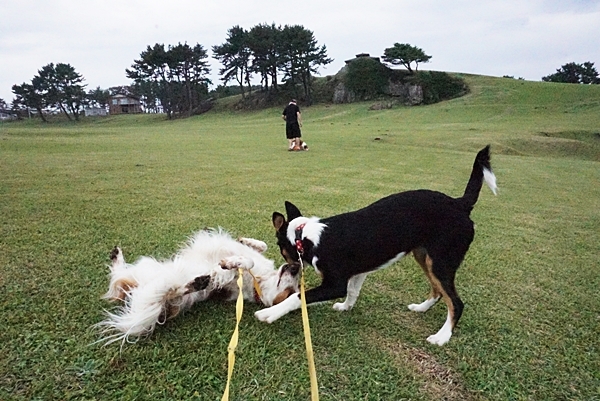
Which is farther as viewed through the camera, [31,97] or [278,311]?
[31,97]

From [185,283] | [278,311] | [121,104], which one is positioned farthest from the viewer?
[121,104]

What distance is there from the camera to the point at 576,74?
Result: 5134 centimetres

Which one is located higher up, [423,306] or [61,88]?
[61,88]

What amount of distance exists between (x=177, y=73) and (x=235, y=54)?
7610mm

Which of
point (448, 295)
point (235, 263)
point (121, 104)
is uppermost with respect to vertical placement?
point (121, 104)

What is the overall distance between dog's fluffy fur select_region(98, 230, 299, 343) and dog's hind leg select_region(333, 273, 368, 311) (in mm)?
344

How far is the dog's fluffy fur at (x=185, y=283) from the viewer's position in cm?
223

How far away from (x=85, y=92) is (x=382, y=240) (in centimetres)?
6055

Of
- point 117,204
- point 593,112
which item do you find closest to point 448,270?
point 117,204

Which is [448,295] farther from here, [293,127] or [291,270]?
[293,127]

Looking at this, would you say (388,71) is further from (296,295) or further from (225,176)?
(296,295)

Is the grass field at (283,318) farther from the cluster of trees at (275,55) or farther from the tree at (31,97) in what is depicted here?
the tree at (31,97)

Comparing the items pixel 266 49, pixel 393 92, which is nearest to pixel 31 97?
pixel 266 49

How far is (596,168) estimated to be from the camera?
1102 centimetres
